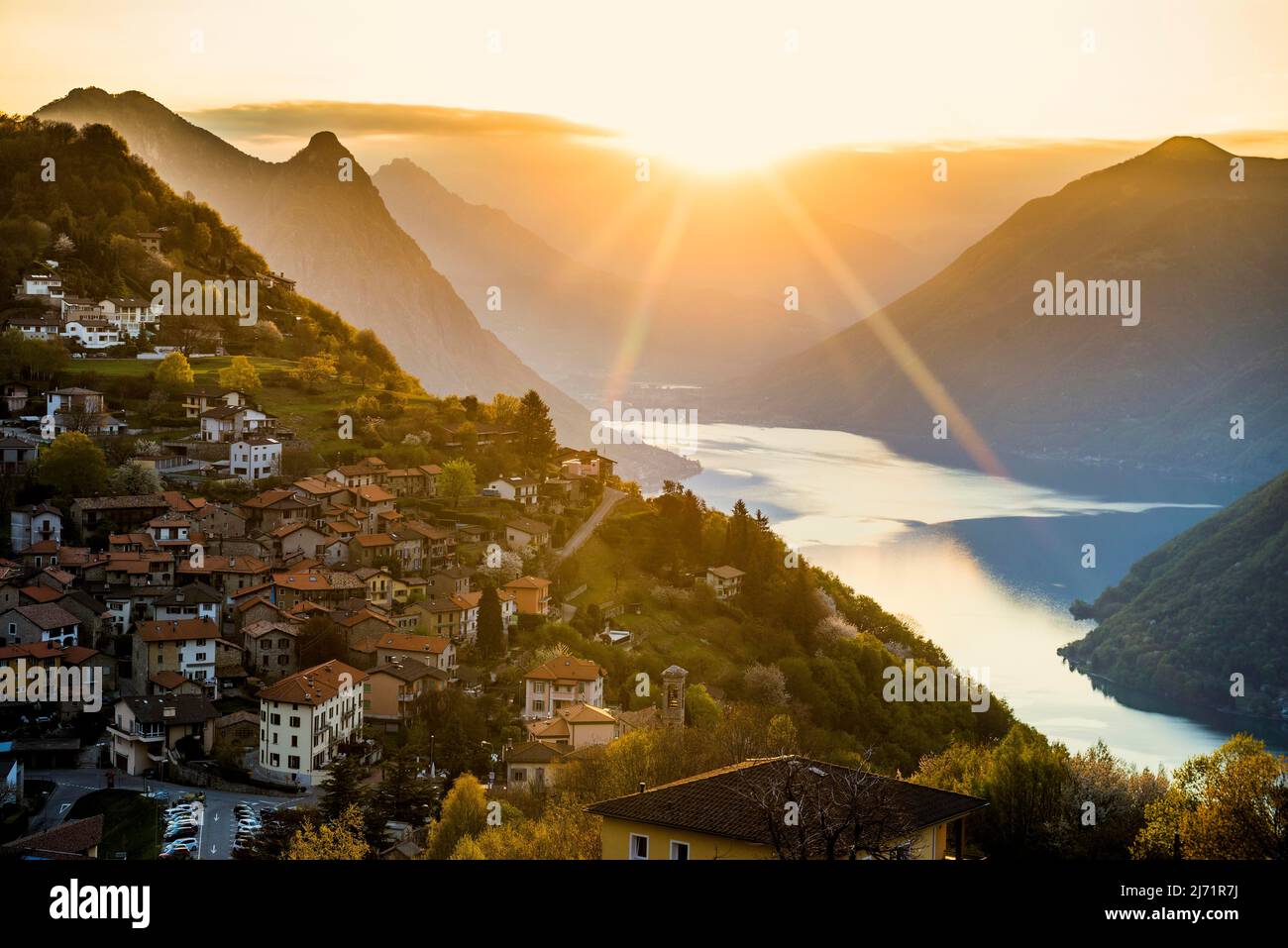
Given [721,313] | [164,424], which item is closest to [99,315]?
[164,424]

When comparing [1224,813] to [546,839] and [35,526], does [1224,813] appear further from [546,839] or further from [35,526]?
[35,526]

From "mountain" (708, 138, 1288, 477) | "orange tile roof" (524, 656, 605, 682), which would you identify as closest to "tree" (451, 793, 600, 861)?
"orange tile roof" (524, 656, 605, 682)

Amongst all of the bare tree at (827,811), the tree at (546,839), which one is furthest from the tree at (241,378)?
the bare tree at (827,811)

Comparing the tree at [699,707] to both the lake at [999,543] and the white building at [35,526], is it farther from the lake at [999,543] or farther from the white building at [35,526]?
the white building at [35,526]

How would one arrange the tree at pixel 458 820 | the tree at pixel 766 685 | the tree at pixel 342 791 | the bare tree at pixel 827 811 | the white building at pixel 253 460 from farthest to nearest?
the white building at pixel 253 460
the tree at pixel 766 685
the tree at pixel 342 791
the tree at pixel 458 820
the bare tree at pixel 827 811
